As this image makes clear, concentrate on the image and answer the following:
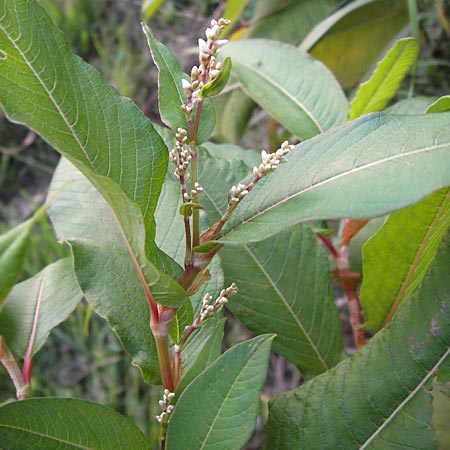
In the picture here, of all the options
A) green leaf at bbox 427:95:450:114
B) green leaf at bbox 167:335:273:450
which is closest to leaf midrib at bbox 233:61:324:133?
green leaf at bbox 427:95:450:114

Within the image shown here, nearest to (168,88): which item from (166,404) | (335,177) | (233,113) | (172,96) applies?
(172,96)

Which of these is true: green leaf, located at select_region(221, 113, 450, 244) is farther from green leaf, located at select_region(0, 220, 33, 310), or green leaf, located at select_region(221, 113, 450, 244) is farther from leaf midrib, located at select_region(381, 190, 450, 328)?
green leaf, located at select_region(0, 220, 33, 310)

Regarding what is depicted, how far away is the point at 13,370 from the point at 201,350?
0.20 metres

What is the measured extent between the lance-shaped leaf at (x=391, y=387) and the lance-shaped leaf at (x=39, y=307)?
262 mm

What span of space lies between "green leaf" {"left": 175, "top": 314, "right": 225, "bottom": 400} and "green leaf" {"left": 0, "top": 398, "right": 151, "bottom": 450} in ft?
0.18

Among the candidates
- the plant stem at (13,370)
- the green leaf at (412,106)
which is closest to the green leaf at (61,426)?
the plant stem at (13,370)

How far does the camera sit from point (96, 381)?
6.03 feet

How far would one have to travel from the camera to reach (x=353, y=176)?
1.36ft

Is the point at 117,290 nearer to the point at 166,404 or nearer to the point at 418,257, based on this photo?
the point at 166,404

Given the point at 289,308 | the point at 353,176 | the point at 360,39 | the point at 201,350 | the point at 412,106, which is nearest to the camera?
the point at 353,176

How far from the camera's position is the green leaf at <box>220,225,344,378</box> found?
636mm

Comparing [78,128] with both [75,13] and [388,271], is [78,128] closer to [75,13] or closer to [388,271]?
[388,271]

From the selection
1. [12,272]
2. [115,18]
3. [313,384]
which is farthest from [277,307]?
[115,18]

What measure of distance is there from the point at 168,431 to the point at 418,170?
0.26 m
